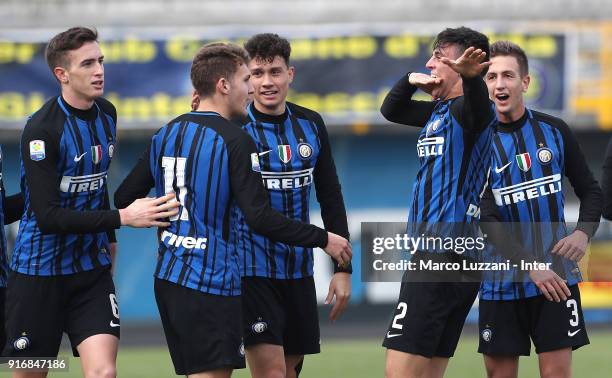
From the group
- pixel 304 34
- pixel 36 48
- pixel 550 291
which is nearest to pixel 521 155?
pixel 550 291

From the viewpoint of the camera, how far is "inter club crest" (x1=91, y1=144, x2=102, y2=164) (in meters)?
6.29

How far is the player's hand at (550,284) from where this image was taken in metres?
6.50

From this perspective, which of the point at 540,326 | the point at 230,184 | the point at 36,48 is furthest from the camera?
the point at 36,48

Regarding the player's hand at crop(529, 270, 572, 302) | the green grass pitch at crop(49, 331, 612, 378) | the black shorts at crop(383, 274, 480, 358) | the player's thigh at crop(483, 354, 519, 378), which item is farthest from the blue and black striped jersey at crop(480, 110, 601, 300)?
the green grass pitch at crop(49, 331, 612, 378)

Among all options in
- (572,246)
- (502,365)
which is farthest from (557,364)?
(572,246)

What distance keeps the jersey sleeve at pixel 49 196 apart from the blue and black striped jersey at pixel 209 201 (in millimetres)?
396

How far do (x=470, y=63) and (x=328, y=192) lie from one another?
1.62 metres

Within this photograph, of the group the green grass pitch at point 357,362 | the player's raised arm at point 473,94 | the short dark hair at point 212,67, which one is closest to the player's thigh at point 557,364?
the player's raised arm at point 473,94

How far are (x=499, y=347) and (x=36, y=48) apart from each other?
905cm

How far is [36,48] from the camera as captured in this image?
14219 millimetres

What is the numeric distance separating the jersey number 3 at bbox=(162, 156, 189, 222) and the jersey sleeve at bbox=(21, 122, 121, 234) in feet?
1.21

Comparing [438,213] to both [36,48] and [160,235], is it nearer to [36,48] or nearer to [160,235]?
[160,235]

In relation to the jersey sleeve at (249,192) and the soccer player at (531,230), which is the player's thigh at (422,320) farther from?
the jersey sleeve at (249,192)

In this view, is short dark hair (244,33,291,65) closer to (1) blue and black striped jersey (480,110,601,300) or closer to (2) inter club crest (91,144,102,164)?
(2) inter club crest (91,144,102,164)
